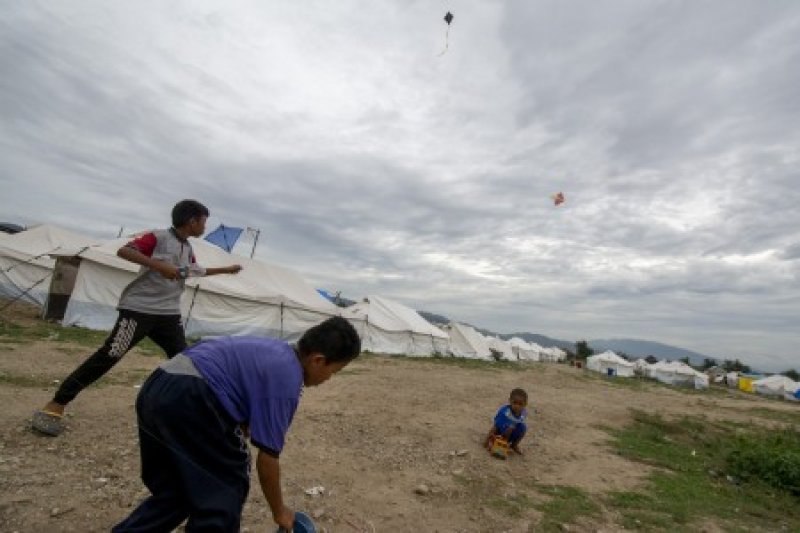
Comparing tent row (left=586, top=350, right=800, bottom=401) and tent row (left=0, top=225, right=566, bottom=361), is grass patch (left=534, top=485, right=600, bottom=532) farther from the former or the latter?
tent row (left=586, top=350, right=800, bottom=401)

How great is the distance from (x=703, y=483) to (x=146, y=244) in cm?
760

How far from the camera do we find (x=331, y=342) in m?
2.25

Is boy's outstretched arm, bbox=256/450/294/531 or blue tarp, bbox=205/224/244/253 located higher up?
blue tarp, bbox=205/224/244/253

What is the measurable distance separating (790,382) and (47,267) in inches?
2735

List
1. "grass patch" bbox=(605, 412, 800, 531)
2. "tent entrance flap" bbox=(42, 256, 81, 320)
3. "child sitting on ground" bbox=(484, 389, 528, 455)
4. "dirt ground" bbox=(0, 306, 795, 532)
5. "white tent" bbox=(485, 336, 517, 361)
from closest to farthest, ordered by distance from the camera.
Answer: "dirt ground" bbox=(0, 306, 795, 532) → "grass patch" bbox=(605, 412, 800, 531) → "child sitting on ground" bbox=(484, 389, 528, 455) → "tent entrance flap" bbox=(42, 256, 81, 320) → "white tent" bbox=(485, 336, 517, 361)

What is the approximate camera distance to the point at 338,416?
6.97 meters

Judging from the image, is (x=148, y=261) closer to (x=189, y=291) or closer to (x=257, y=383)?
(x=257, y=383)

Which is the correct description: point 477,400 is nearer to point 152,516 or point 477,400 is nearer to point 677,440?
point 677,440

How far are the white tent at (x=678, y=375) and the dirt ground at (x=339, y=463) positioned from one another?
5296cm

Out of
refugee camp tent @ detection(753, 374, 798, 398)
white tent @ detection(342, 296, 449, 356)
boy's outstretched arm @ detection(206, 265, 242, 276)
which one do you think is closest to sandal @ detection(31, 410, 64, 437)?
boy's outstretched arm @ detection(206, 265, 242, 276)

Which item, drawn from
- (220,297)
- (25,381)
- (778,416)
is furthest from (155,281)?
(778,416)

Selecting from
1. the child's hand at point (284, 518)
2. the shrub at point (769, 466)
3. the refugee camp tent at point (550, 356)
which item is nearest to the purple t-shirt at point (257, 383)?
the child's hand at point (284, 518)

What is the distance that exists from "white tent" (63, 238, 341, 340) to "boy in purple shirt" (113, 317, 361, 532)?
13.7 m

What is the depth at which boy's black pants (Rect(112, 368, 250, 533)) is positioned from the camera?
2.06 metres
